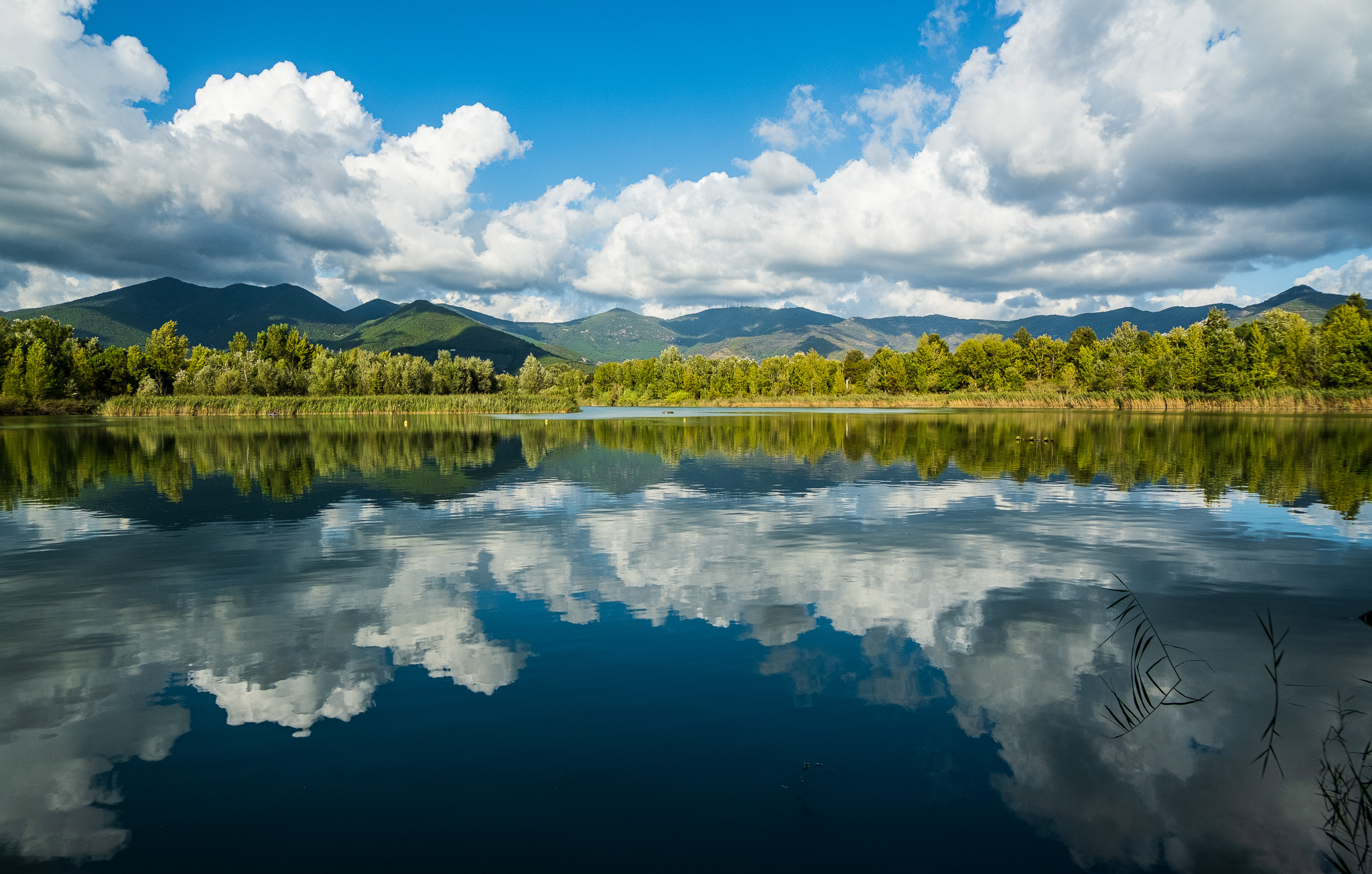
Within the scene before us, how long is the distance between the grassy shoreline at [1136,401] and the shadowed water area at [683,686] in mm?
82518

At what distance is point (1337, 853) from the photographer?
6.07 meters

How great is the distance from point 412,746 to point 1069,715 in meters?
7.46

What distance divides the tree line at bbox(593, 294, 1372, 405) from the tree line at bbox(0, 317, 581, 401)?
157ft

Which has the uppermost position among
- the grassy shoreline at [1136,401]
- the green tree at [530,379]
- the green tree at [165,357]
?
the green tree at [165,357]

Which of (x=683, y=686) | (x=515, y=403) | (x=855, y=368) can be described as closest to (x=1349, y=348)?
(x=855, y=368)

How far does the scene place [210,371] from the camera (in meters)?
118

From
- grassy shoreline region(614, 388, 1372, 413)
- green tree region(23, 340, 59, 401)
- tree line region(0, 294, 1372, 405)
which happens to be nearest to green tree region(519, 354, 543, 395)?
tree line region(0, 294, 1372, 405)

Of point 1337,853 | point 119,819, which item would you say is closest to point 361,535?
point 119,819

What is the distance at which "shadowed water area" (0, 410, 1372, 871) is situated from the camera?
6.25 meters

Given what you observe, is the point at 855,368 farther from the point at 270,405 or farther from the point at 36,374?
the point at 36,374

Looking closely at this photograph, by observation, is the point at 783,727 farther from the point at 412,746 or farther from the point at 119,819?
the point at 119,819

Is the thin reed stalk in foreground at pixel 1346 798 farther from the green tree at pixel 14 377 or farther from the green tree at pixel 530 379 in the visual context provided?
the green tree at pixel 14 377

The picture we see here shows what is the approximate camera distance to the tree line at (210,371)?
112 metres

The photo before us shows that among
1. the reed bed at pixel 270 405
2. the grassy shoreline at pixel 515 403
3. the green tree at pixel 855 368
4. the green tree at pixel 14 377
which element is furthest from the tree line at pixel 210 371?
the green tree at pixel 855 368
